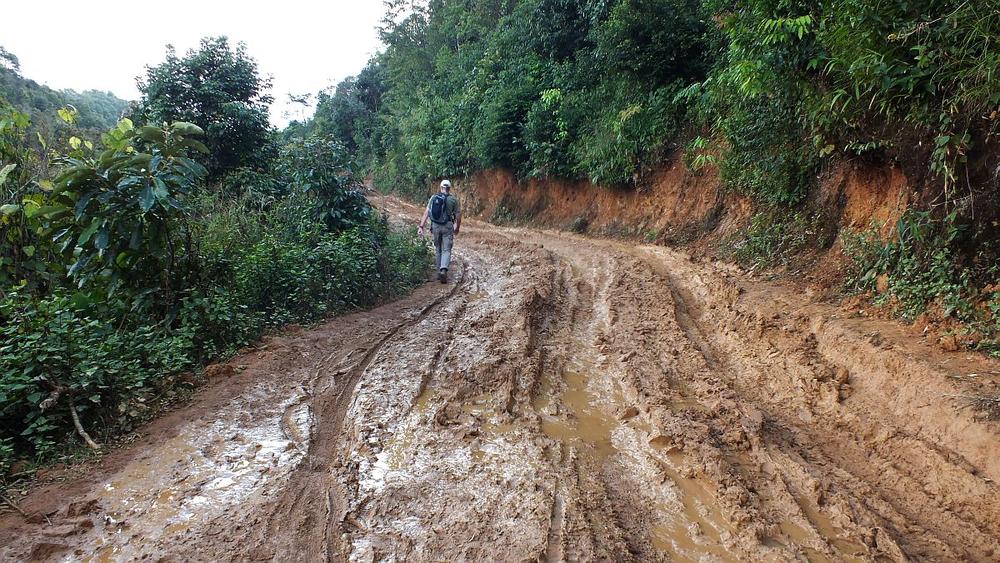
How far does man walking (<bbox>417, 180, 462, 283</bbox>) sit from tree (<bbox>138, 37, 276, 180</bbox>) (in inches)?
179

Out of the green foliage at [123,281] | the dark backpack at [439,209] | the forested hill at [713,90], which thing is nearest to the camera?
the green foliage at [123,281]

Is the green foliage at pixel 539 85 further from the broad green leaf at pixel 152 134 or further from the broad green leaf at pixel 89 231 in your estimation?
the broad green leaf at pixel 89 231

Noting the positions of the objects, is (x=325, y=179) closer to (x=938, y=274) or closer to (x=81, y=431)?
(x=81, y=431)

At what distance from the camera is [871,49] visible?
433 cm

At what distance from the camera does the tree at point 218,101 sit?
9.45 meters

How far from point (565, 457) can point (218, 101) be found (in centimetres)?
1005

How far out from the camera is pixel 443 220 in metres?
8.40

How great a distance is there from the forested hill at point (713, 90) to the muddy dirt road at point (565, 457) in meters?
1.98

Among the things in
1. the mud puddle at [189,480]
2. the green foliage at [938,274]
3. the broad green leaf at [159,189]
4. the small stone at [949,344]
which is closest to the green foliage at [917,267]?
the green foliage at [938,274]

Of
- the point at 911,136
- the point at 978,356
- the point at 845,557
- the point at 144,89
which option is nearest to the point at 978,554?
the point at 845,557

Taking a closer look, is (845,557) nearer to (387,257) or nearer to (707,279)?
(707,279)

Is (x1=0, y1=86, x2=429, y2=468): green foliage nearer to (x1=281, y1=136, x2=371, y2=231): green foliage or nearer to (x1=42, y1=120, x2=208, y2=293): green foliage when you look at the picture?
(x1=42, y1=120, x2=208, y2=293): green foliage

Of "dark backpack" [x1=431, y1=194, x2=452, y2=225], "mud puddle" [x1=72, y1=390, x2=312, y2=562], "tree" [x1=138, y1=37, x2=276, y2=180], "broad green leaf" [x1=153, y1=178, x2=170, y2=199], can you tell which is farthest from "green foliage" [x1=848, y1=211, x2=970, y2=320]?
"tree" [x1=138, y1=37, x2=276, y2=180]

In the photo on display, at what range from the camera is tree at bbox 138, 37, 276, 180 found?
9.45m
